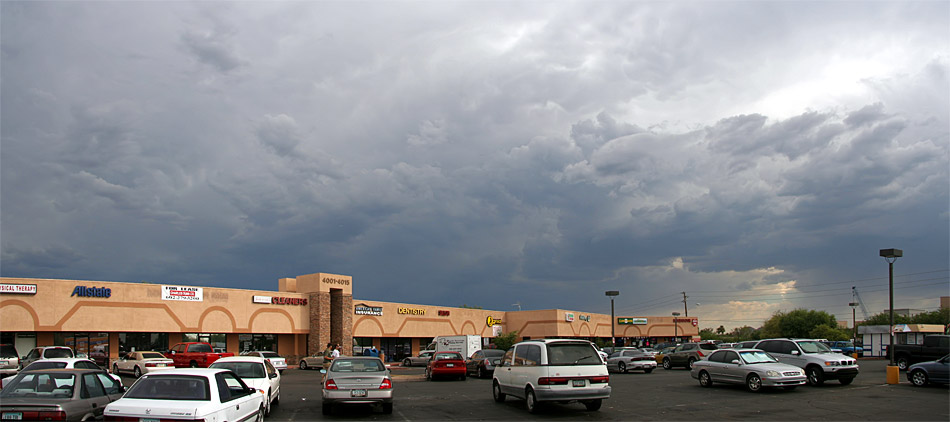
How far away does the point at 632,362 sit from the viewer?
35.5 metres

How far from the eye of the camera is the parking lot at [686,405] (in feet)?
49.9

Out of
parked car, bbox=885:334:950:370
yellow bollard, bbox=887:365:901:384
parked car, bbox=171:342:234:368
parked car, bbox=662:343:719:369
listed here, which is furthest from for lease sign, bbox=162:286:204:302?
parked car, bbox=885:334:950:370

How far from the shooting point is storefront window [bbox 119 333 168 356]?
128 feet

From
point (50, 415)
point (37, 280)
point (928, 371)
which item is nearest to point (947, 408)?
point (928, 371)

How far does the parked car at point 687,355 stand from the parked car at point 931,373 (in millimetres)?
14932

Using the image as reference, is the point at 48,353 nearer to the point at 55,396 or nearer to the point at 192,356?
the point at 192,356

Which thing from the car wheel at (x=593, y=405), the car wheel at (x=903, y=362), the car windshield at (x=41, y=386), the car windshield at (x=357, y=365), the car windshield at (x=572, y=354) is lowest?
the car wheel at (x=903, y=362)

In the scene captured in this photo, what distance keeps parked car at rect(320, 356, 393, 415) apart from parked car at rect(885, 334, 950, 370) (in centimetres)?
2608

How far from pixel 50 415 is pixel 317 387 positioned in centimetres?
1578

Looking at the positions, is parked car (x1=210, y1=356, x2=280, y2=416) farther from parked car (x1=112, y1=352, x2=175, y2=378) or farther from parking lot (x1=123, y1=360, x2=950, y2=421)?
parked car (x1=112, y1=352, x2=175, y2=378)

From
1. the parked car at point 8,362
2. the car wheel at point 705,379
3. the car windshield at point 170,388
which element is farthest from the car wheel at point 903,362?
the parked car at point 8,362

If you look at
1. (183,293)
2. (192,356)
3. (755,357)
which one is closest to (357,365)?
(755,357)

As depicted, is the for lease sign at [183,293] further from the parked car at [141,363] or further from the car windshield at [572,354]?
the car windshield at [572,354]

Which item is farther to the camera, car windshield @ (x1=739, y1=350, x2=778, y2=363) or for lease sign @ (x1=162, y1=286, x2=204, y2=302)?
for lease sign @ (x1=162, y1=286, x2=204, y2=302)
